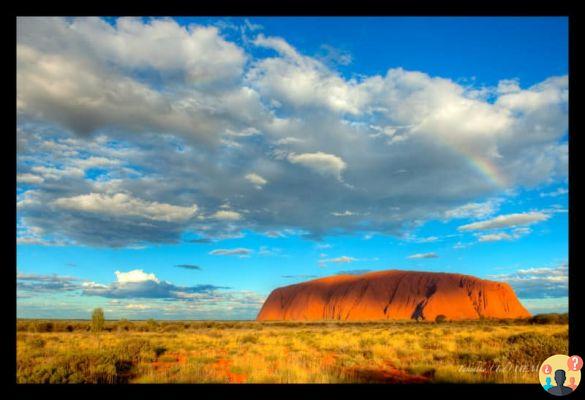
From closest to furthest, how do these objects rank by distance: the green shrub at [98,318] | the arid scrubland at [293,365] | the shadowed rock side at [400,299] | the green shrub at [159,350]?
1. the arid scrubland at [293,365]
2. the green shrub at [159,350]
3. the green shrub at [98,318]
4. the shadowed rock side at [400,299]

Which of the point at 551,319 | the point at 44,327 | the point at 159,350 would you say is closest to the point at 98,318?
the point at 44,327

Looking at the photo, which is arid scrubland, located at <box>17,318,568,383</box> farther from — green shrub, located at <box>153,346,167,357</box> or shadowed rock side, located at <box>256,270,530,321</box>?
shadowed rock side, located at <box>256,270,530,321</box>

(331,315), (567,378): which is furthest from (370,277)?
(567,378)

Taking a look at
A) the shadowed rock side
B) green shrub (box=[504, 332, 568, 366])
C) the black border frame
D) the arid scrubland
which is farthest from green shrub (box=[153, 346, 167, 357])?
the shadowed rock side
